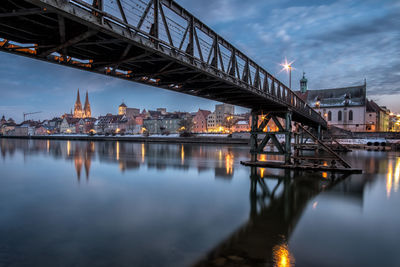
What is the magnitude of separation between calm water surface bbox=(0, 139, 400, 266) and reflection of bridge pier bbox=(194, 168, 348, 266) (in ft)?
0.11

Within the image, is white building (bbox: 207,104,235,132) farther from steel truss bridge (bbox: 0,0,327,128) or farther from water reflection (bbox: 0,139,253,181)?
steel truss bridge (bbox: 0,0,327,128)

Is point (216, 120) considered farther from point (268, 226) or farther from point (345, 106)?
point (268, 226)

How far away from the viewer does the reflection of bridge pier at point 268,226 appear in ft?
20.6

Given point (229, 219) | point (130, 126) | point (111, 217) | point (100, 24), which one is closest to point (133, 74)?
point (100, 24)

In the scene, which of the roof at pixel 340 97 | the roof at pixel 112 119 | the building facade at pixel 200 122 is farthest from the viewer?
the roof at pixel 112 119

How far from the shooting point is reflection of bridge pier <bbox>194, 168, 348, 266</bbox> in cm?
629

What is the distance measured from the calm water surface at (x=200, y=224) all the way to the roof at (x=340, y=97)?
87859 millimetres

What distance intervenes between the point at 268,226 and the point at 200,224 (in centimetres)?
246

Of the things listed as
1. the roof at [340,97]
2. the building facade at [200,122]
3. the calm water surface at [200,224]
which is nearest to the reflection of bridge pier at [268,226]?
the calm water surface at [200,224]

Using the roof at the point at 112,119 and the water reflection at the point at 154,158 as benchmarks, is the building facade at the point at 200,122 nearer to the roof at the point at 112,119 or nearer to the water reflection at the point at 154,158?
the roof at the point at 112,119

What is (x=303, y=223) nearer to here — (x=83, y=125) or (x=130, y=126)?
(x=130, y=126)

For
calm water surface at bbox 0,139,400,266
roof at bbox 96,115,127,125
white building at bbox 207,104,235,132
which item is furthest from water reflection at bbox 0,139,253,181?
roof at bbox 96,115,127,125

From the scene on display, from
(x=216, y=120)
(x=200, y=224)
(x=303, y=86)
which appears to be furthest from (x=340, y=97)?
(x=200, y=224)

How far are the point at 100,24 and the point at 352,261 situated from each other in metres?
9.45
